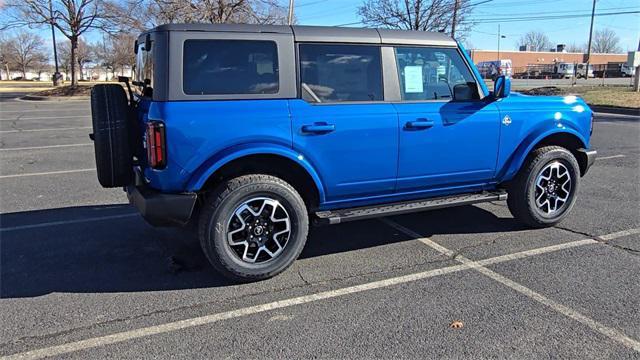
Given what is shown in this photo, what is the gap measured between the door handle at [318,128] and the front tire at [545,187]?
2221 mm

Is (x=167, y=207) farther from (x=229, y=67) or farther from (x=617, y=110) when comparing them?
(x=617, y=110)

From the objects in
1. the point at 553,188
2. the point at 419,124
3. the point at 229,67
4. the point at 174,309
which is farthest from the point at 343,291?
the point at 553,188

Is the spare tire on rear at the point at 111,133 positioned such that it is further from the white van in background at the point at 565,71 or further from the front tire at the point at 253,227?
the white van in background at the point at 565,71

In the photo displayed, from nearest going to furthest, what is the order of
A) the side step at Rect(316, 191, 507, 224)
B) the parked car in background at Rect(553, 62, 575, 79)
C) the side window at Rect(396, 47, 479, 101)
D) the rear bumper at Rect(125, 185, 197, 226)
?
1. the rear bumper at Rect(125, 185, 197, 226)
2. the side step at Rect(316, 191, 507, 224)
3. the side window at Rect(396, 47, 479, 101)
4. the parked car in background at Rect(553, 62, 575, 79)

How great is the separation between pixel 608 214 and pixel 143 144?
5.07m

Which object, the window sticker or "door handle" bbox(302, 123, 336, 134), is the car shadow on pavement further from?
the window sticker

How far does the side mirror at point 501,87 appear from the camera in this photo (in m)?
4.59

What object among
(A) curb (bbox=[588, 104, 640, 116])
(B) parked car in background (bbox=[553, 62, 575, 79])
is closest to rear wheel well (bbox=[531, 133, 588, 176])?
(A) curb (bbox=[588, 104, 640, 116])

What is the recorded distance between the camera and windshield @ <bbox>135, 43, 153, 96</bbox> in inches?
154

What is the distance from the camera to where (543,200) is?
16.9 feet

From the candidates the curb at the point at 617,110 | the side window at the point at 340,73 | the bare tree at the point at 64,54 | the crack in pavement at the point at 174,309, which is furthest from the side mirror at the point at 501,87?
the bare tree at the point at 64,54

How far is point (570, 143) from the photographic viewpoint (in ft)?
17.6

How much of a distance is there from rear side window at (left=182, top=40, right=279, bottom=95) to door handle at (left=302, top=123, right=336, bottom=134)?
382 millimetres

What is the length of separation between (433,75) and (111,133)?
9.31 ft
